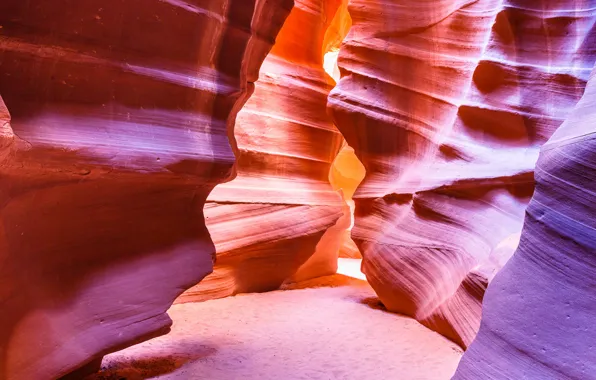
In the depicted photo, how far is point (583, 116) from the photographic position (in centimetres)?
204

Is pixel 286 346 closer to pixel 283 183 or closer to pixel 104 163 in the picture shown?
pixel 104 163

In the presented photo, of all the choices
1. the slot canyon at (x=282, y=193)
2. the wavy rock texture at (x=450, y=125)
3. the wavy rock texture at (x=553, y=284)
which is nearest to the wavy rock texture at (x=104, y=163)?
the slot canyon at (x=282, y=193)

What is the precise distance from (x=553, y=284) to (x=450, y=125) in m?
3.18

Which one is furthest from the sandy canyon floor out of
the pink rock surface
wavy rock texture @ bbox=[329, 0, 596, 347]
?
wavy rock texture @ bbox=[329, 0, 596, 347]

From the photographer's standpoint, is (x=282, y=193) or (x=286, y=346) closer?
(x=286, y=346)

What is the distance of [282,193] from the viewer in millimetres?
6227

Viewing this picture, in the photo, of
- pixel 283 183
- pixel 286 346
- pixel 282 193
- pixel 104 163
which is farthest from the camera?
pixel 283 183

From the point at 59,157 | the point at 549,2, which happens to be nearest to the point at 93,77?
the point at 59,157

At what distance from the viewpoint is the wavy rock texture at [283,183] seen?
574 cm

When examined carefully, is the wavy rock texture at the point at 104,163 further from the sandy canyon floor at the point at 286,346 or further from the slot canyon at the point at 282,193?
the sandy canyon floor at the point at 286,346

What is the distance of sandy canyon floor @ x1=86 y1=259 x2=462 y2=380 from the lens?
3.29m

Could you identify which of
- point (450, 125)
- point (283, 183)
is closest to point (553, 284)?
point (450, 125)

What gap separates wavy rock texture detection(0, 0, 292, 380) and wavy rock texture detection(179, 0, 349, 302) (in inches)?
86.7

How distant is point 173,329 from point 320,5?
200 inches
